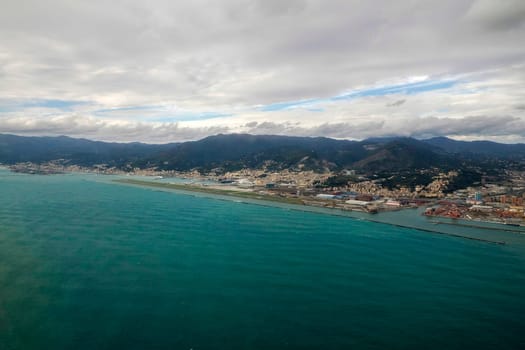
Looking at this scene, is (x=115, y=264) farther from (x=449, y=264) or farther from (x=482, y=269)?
(x=482, y=269)

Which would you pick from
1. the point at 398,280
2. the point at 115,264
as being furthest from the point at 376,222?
the point at 115,264

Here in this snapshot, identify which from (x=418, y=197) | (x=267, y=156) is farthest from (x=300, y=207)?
(x=267, y=156)

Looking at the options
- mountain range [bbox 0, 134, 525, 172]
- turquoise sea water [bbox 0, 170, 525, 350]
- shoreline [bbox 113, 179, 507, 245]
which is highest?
mountain range [bbox 0, 134, 525, 172]

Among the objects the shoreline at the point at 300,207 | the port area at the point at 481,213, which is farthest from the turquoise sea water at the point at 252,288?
the port area at the point at 481,213

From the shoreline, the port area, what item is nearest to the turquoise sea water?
the shoreline

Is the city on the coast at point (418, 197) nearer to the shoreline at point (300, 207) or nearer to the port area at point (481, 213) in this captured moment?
the port area at point (481, 213)

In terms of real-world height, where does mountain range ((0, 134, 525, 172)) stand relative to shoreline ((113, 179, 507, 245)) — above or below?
above

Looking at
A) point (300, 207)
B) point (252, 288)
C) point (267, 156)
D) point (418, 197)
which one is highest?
point (267, 156)

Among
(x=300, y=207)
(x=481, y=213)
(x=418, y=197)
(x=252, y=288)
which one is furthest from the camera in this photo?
(x=418, y=197)

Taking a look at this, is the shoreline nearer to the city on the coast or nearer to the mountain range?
the city on the coast

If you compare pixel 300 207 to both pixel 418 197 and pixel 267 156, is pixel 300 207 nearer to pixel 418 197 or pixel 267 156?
pixel 418 197
